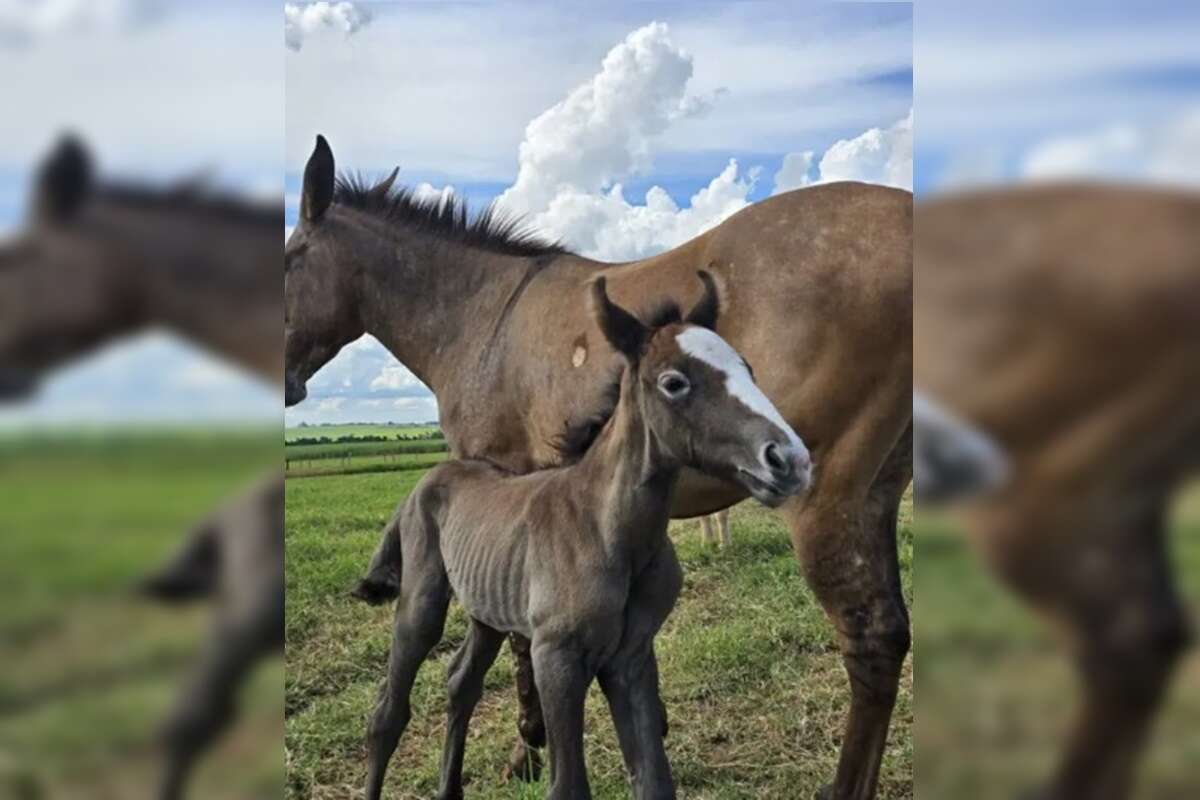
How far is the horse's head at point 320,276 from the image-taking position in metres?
2.20

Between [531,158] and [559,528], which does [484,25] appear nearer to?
[531,158]

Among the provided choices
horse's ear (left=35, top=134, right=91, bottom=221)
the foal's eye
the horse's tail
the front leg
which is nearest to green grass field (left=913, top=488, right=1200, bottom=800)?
horse's ear (left=35, top=134, right=91, bottom=221)

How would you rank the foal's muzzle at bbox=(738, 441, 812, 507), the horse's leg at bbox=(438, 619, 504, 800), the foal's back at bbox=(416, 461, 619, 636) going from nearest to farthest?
the foal's muzzle at bbox=(738, 441, 812, 507) → the foal's back at bbox=(416, 461, 619, 636) → the horse's leg at bbox=(438, 619, 504, 800)

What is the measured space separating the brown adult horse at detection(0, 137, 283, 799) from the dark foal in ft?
3.50

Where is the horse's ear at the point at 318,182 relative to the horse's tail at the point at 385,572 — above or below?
above

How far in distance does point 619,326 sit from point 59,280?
4.03ft

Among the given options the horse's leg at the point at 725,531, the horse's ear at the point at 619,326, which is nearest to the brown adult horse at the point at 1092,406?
the horse's ear at the point at 619,326

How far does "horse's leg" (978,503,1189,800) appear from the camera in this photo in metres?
0.61

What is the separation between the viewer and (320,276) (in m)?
2.48

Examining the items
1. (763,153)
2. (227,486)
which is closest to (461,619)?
(763,153)

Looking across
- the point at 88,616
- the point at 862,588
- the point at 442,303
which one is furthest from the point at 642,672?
the point at 88,616

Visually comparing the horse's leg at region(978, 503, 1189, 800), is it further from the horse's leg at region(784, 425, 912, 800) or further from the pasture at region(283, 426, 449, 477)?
the pasture at region(283, 426, 449, 477)

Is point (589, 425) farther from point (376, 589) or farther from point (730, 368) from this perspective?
point (376, 589)

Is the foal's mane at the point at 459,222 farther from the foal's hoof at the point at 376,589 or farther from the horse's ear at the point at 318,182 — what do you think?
the foal's hoof at the point at 376,589
